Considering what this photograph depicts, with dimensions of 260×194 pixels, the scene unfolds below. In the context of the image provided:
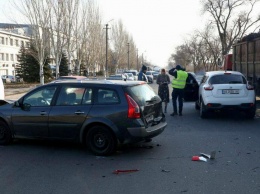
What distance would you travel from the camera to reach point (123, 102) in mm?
6348

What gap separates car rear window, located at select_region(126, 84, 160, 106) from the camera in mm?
6461

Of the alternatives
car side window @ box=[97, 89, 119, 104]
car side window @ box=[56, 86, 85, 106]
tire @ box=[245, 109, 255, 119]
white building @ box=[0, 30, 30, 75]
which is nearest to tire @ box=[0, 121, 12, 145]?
car side window @ box=[56, 86, 85, 106]

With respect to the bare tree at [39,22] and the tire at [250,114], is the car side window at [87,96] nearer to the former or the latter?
the tire at [250,114]

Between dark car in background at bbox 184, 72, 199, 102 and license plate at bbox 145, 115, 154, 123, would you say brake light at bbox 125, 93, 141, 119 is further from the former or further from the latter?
dark car in background at bbox 184, 72, 199, 102

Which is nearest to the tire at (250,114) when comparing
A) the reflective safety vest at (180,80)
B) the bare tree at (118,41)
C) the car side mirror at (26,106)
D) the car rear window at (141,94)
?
the reflective safety vest at (180,80)

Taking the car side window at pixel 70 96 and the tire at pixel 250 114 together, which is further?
the tire at pixel 250 114

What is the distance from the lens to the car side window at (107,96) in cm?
646

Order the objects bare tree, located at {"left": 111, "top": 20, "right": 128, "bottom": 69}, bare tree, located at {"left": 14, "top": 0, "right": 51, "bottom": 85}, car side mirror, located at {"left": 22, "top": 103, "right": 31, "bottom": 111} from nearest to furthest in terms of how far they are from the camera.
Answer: car side mirror, located at {"left": 22, "top": 103, "right": 31, "bottom": 111}
bare tree, located at {"left": 14, "top": 0, "right": 51, "bottom": 85}
bare tree, located at {"left": 111, "top": 20, "right": 128, "bottom": 69}

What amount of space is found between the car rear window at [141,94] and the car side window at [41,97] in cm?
166

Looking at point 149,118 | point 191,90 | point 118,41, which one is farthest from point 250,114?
point 118,41

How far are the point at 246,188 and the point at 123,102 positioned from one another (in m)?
2.72

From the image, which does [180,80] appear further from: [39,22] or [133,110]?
[39,22]

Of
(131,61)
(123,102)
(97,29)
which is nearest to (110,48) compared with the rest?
(97,29)

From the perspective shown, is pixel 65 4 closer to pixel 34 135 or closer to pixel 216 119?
pixel 216 119
